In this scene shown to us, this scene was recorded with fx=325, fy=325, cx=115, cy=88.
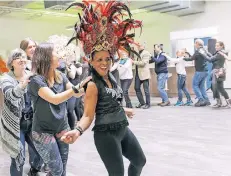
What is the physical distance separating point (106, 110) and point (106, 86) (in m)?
0.14

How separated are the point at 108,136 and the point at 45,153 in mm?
564

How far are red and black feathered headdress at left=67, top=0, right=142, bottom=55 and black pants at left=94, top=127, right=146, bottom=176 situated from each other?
0.48 m

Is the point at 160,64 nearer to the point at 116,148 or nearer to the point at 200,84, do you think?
the point at 200,84

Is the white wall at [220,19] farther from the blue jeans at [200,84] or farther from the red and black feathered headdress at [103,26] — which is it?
the red and black feathered headdress at [103,26]

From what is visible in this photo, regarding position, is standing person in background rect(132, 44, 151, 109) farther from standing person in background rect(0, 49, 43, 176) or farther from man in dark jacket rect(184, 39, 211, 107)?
standing person in background rect(0, 49, 43, 176)

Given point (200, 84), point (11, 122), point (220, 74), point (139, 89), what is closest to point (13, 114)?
point (11, 122)

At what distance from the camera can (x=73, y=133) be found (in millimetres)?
1741

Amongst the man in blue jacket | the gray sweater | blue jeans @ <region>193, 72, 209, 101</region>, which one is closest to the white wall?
blue jeans @ <region>193, 72, 209, 101</region>

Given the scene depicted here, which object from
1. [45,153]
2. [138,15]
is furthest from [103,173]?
[138,15]

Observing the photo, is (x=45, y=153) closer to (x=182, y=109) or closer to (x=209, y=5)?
(x=182, y=109)

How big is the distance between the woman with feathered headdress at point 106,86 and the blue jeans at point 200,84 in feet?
18.6

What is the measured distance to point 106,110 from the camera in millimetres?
1888

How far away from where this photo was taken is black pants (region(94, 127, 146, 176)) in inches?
72.2

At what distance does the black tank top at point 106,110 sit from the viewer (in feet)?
6.10
